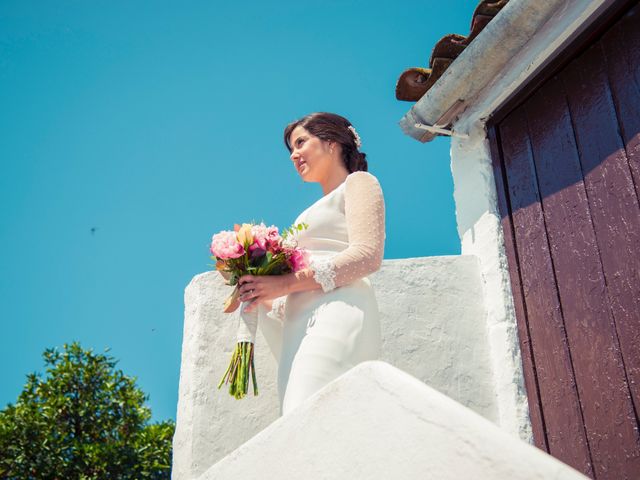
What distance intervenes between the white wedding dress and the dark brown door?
1024mm

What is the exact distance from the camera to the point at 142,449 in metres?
7.50

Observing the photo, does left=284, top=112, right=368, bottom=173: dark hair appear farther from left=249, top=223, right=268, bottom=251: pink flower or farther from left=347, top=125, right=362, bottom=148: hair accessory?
left=249, top=223, right=268, bottom=251: pink flower

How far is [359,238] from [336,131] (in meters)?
0.81

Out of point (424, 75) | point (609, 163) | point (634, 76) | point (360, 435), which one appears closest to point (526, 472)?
point (360, 435)

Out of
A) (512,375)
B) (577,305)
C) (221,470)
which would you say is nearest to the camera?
(221,470)

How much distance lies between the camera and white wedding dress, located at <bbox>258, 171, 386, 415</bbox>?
7.78 feet

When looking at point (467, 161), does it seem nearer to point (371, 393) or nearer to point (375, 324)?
point (375, 324)

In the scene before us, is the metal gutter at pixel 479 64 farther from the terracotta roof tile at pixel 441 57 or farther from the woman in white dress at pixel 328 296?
the woman in white dress at pixel 328 296

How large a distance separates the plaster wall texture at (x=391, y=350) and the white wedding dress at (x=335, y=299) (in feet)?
Answer: 2.14

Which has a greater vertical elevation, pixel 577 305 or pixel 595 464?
pixel 577 305

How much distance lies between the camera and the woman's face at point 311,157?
3139mm

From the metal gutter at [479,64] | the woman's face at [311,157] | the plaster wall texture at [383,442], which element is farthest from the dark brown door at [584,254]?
the plaster wall texture at [383,442]

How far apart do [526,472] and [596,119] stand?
2.18m

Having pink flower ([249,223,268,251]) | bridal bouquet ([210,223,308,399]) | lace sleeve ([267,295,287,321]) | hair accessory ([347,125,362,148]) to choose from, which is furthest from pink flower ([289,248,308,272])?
hair accessory ([347,125,362,148])
